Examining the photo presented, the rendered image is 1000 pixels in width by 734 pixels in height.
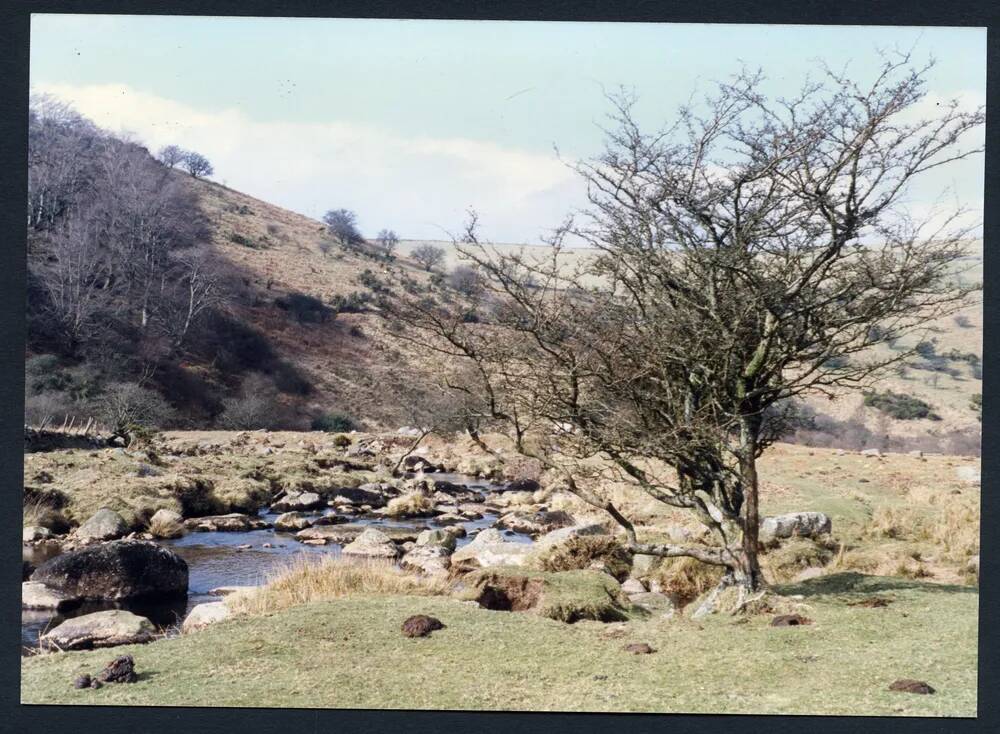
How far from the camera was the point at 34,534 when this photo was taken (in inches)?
518

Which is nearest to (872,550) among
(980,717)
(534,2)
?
(980,717)

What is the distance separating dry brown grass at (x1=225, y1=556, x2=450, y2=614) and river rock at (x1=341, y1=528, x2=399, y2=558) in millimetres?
3921

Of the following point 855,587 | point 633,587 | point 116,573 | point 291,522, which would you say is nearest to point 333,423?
point 291,522

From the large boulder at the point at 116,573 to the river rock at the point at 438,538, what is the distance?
4066 mm

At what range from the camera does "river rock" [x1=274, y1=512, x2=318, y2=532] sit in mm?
15484

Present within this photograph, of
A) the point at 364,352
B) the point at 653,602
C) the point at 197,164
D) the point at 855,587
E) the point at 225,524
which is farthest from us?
the point at 197,164

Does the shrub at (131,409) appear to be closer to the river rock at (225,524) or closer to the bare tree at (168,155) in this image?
the river rock at (225,524)

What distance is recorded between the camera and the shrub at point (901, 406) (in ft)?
83.5

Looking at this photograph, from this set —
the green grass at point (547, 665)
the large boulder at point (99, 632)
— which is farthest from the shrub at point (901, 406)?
the large boulder at point (99, 632)

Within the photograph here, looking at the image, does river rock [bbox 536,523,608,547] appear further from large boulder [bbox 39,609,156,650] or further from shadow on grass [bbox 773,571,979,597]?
large boulder [bbox 39,609,156,650]

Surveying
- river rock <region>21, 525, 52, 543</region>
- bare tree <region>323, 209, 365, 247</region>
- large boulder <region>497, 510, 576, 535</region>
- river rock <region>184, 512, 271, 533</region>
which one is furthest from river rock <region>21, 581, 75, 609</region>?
bare tree <region>323, 209, 365, 247</region>

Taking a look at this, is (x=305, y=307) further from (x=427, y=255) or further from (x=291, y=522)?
(x=291, y=522)

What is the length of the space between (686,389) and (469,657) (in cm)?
273

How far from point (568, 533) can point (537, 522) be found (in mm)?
4441
